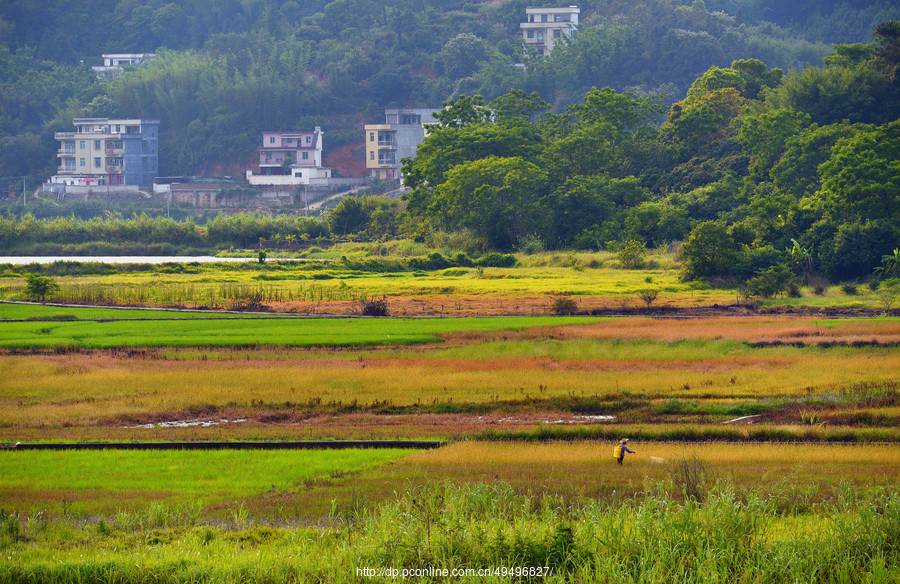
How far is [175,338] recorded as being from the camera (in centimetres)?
3584

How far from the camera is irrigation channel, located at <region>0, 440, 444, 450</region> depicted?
20.5 m

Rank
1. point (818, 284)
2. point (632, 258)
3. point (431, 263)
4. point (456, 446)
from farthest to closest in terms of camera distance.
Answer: point (431, 263) < point (632, 258) < point (818, 284) < point (456, 446)

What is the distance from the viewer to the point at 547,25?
144 metres

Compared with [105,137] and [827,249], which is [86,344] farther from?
[105,137]

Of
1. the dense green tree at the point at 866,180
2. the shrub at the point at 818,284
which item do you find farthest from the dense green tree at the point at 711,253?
the dense green tree at the point at 866,180

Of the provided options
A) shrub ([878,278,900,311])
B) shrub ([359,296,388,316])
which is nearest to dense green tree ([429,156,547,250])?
shrub ([878,278,900,311])

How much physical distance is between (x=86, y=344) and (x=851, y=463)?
88.7ft

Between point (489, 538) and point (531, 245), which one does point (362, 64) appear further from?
point (489, 538)

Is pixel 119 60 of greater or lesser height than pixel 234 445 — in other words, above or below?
above

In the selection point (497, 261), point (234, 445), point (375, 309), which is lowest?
point (234, 445)

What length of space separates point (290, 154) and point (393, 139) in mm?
14439

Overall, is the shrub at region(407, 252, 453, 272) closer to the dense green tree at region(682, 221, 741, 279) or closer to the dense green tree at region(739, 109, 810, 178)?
the dense green tree at region(682, 221, 741, 279)

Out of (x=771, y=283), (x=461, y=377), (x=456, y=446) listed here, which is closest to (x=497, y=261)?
(x=771, y=283)

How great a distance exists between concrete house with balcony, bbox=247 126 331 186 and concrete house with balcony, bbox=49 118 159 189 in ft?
52.6
